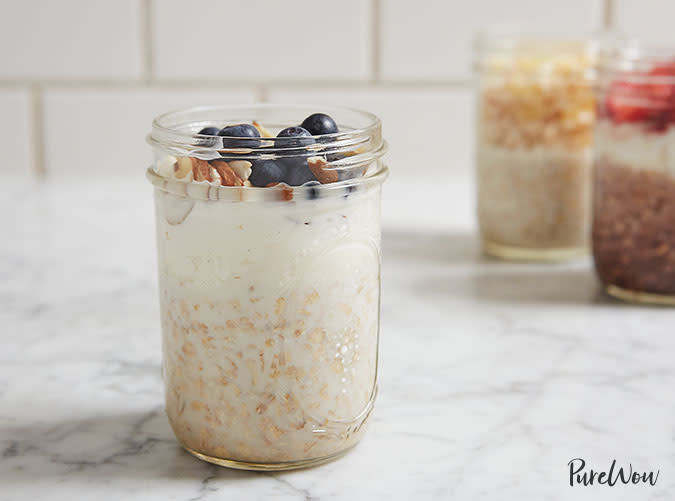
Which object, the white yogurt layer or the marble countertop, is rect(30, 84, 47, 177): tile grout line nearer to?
the marble countertop

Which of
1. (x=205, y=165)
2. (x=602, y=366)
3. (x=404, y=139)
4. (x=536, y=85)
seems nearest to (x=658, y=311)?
(x=602, y=366)

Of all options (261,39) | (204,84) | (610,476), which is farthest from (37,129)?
(610,476)

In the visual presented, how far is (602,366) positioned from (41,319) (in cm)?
50

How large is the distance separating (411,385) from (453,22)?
82 cm

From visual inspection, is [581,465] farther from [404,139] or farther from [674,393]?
[404,139]

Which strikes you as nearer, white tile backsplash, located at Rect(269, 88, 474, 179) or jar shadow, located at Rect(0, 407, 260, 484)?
jar shadow, located at Rect(0, 407, 260, 484)

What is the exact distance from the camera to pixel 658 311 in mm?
852

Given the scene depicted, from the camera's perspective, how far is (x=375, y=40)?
1.36m

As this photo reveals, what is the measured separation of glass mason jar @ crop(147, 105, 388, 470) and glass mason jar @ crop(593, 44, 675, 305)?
0.39 metres

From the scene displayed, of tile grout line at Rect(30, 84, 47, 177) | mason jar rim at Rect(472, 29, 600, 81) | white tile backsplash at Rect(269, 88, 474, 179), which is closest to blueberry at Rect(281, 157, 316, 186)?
mason jar rim at Rect(472, 29, 600, 81)

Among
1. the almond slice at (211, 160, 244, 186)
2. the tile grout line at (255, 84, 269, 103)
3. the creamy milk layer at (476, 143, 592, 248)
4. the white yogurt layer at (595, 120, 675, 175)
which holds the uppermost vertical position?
the tile grout line at (255, 84, 269, 103)

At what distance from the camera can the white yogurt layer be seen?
83cm

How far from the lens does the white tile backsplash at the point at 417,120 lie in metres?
1.39

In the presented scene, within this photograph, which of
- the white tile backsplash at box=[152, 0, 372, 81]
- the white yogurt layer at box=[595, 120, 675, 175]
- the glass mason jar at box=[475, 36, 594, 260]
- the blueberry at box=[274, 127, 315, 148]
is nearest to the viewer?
the blueberry at box=[274, 127, 315, 148]
